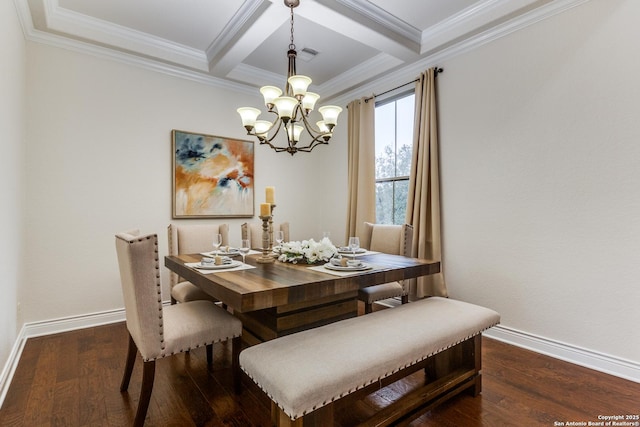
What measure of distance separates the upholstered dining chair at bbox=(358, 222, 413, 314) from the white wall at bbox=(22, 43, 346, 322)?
2.27m

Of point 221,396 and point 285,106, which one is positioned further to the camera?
point 285,106

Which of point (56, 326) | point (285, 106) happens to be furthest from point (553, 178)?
point (56, 326)

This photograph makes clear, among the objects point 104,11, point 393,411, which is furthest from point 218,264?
point 104,11

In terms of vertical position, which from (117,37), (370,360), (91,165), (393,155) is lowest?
(370,360)

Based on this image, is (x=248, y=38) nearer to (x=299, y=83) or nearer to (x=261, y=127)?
(x=261, y=127)

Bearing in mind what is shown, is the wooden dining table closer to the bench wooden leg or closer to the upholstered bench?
the upholstered bench

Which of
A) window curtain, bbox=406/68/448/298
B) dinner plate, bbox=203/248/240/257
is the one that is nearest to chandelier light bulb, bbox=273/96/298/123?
dinner plate, bbox=203/248/240/257

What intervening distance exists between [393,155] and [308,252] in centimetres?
218

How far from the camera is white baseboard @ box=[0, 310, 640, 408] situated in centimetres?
220

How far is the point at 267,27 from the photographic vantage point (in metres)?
2.88

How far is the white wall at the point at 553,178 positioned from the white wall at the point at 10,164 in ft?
11.5

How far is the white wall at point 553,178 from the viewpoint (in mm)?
2258

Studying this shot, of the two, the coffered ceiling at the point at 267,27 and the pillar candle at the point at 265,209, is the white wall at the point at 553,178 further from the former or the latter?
the pillar candle at the point at 265,209

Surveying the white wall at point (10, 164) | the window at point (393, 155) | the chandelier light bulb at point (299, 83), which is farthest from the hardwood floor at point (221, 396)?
the chandelier light bulb at point (299, 83)
